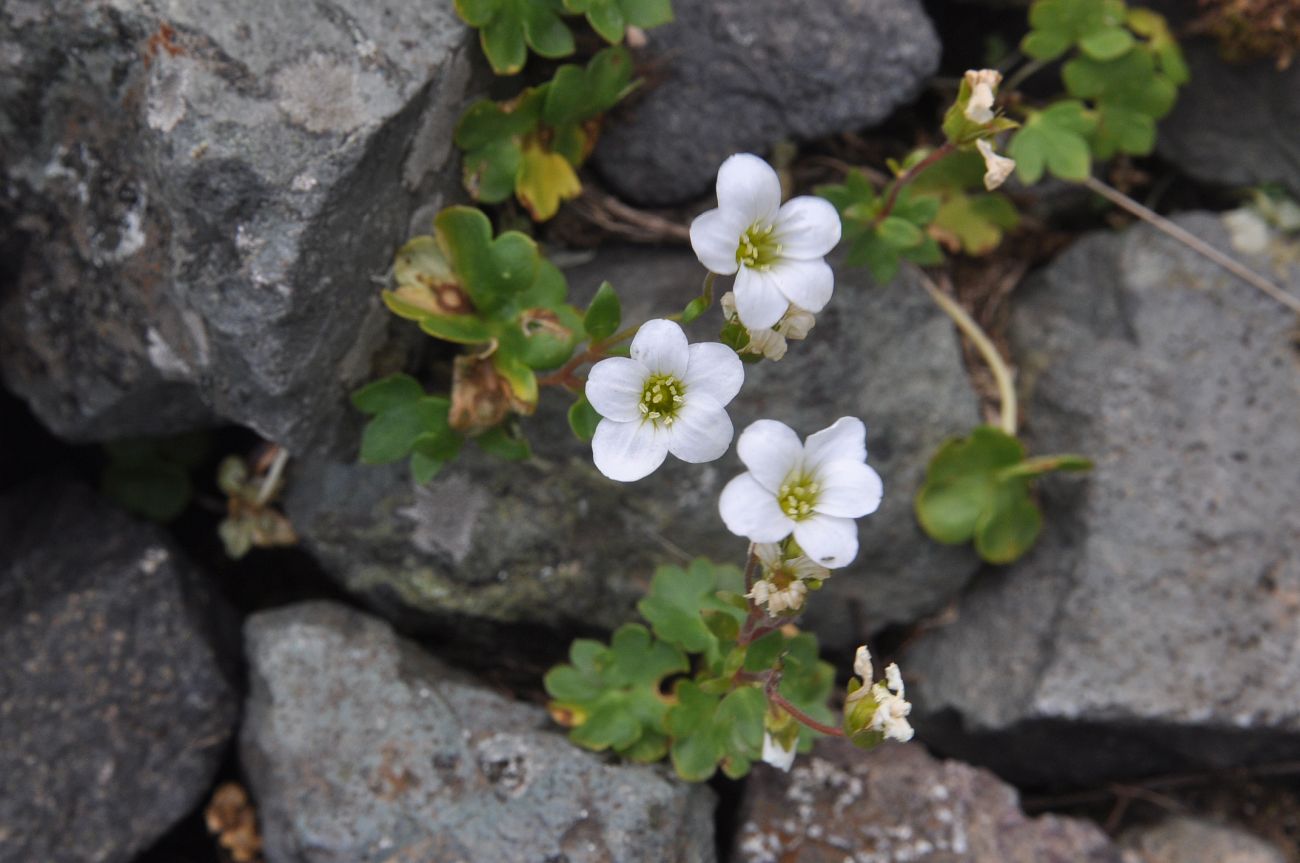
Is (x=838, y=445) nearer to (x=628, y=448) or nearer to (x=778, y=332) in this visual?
(x=778, y=332)

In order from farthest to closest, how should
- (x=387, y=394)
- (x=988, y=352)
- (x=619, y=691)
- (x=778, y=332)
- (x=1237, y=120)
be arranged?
(x=1237, y=120)
(x=988, y=352)
(x=619, y=691)
(x=387, y=394)
(x=778, y=332)

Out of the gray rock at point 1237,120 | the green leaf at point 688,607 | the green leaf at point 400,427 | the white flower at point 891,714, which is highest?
the green leaf at point 400,427

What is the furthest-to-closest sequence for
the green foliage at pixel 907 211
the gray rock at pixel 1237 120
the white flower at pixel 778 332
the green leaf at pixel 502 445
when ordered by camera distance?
the gray rock at pixel 1237 120
the green foliage at pixel 907 211
the green leaf at pixel 502 445
the white flower at pixel 778 332

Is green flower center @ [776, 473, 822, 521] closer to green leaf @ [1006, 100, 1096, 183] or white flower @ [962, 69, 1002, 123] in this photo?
white flower @ [962, 69, 1002, 123]

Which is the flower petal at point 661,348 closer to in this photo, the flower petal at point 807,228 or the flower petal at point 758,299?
the flower petal at point 758,299

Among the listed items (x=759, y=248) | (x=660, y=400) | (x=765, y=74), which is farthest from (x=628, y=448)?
(x=765, y=74)

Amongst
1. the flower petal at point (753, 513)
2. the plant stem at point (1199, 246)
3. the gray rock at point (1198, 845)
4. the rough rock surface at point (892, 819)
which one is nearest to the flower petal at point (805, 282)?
the flower petal at point (753, 513)

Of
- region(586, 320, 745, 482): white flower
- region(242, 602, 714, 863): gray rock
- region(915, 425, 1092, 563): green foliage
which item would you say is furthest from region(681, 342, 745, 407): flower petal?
region(915, 425, 1092, 563): green foliage
